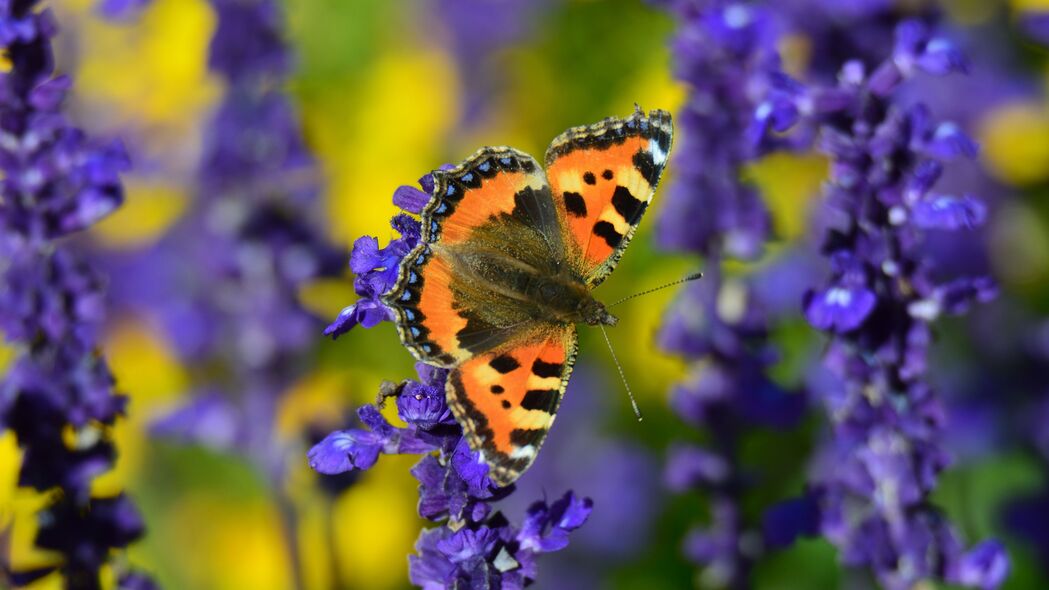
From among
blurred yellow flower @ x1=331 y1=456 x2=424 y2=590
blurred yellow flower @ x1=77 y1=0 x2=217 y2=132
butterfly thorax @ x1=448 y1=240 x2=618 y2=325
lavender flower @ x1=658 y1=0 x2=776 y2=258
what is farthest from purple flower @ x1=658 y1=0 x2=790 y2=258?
blurred yellow flower @ x1=77 y1=0 x2=217 y2=132

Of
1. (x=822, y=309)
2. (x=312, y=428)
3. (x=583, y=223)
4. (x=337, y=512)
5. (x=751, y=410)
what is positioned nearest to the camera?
(x=822, y=309)

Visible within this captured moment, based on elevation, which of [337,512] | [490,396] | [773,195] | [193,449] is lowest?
[490,396]

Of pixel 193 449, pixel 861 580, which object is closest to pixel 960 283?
pixel 861 580

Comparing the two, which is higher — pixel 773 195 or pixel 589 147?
pixel 773 195

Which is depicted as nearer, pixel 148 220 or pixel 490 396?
pixel 490 396

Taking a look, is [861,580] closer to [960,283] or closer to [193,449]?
[960,283]

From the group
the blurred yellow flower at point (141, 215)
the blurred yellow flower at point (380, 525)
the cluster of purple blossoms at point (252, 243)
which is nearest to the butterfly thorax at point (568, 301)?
the cluster of purple blossoms at point (252, 243)
